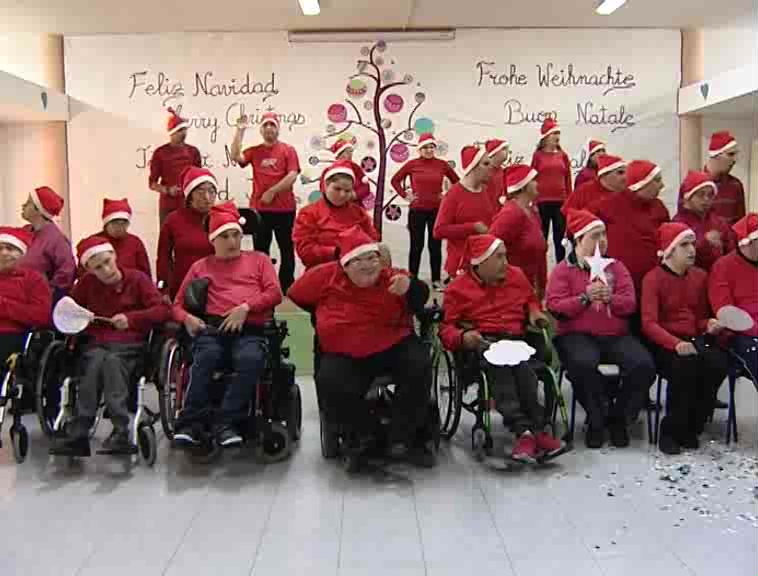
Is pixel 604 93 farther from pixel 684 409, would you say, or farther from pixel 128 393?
pixel 128 393

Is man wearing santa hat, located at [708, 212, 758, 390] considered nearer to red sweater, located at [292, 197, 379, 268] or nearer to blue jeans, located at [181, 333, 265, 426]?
red sweater, located at [292, 197, 379, 268]

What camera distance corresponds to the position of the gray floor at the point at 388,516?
2443 millimetres

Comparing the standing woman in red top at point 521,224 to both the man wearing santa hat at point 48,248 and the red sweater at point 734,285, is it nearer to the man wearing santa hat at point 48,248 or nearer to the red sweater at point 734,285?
the red sweater at point 734,285

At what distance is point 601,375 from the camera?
3684mm

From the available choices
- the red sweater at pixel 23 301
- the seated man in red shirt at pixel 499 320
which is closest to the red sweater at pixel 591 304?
the seated man in red shirt at pixel 499 320

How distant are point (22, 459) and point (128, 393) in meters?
0.56

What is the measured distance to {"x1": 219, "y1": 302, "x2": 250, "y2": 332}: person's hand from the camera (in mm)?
3414

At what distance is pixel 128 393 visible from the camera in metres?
3.44

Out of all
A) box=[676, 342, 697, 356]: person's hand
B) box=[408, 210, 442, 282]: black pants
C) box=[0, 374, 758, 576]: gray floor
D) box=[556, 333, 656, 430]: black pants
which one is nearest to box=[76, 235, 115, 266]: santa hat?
box=[0, 374, 758, 576]: gray floor

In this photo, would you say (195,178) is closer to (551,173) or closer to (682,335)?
(682,335)

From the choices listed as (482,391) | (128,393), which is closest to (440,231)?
(482,391)

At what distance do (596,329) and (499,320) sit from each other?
1.76 ft

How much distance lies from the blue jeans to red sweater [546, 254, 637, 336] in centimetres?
136

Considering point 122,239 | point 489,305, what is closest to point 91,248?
point 122,239
